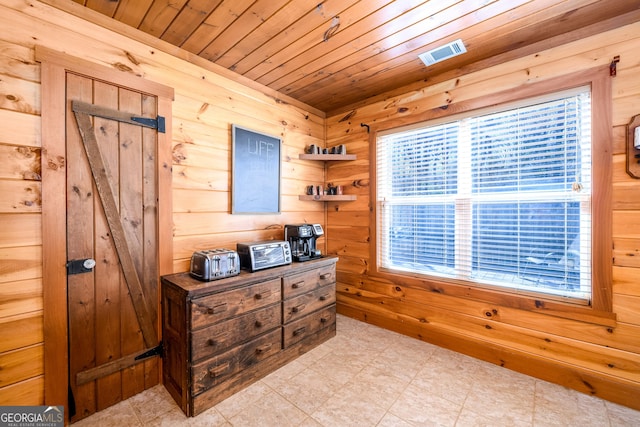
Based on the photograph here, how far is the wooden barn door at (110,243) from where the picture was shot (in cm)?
158

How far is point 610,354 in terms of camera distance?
5.64 feet

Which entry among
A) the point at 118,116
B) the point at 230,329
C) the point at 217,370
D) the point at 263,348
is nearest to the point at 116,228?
the point at 118,116

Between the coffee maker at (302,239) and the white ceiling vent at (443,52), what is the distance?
5.80 feet

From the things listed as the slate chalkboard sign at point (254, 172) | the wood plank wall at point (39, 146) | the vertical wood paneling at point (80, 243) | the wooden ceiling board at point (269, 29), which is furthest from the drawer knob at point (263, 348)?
the wooden ceiling board at point (269, 29)

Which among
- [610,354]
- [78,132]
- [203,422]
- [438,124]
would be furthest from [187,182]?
[610,354]

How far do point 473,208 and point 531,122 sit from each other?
0.77 m

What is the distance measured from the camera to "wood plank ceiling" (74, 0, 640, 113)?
5.21 ft

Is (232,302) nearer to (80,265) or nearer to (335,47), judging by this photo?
(80,265)

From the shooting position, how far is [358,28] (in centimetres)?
180

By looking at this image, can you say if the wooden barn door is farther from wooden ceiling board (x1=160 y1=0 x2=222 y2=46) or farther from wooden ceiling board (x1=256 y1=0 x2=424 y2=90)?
wooden ceiling board (x1=256 y1=0 x2=424 y2=90)

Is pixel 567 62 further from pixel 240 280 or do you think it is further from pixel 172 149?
pixel 172 149

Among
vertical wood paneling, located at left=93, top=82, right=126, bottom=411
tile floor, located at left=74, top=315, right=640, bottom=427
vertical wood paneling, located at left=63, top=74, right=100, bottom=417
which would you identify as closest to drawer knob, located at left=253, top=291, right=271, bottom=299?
tile floor, located at left=74, top=315, right=640, bottom=427

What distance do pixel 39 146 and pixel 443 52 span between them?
280 centimetres

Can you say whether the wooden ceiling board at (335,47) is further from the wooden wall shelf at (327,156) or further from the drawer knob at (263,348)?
the drawer knob at (263,348)
